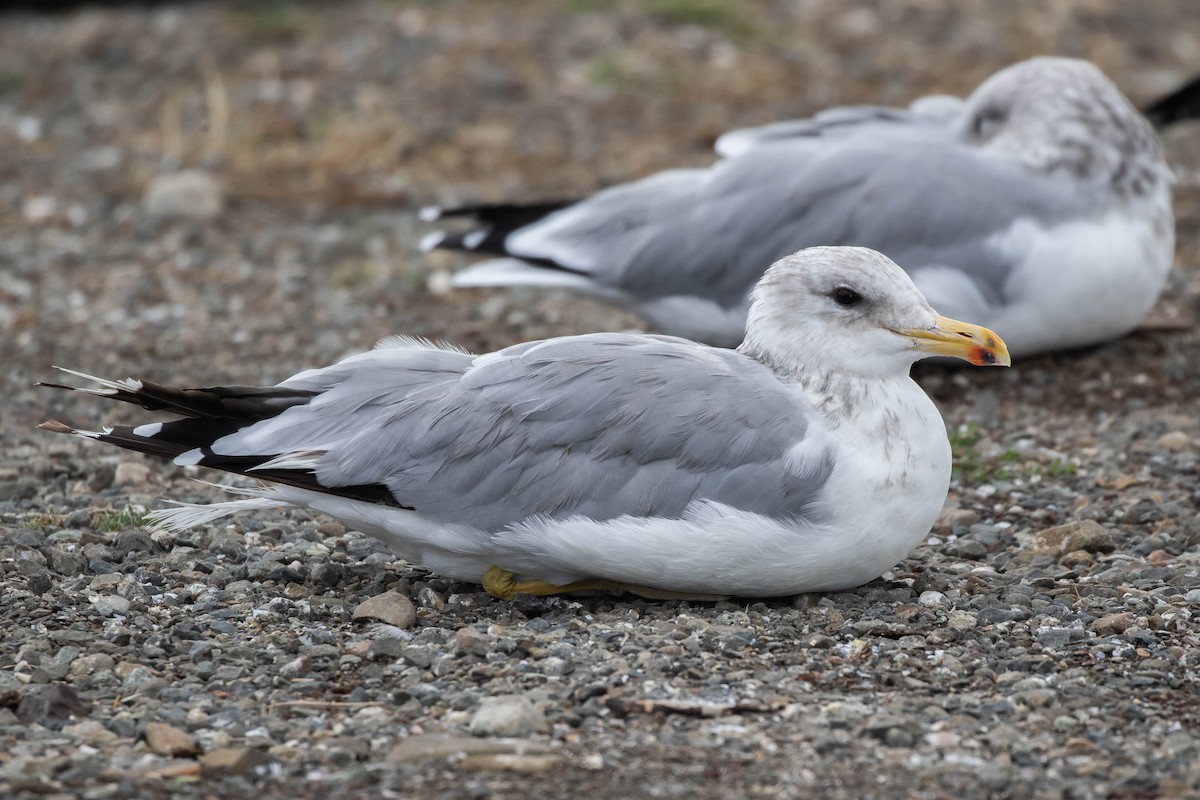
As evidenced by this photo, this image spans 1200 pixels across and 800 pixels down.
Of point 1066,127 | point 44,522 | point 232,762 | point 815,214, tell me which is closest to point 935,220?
point 815,214

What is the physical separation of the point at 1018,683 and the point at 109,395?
2577mm

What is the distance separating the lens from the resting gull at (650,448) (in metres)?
4.37

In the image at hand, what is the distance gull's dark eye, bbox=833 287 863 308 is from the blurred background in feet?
9.75

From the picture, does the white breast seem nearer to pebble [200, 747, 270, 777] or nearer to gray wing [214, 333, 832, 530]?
gray wing [214, 333, 832, 530]

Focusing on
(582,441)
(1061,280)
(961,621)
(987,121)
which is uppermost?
(987,121)

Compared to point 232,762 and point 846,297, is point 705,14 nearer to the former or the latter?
point 846,297

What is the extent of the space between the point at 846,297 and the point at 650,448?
73 centimetres

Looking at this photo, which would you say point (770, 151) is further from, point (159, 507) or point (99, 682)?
point (99, 682)

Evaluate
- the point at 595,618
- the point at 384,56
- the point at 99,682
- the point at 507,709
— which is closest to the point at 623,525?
the point at 595,618

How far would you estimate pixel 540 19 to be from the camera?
11.6m

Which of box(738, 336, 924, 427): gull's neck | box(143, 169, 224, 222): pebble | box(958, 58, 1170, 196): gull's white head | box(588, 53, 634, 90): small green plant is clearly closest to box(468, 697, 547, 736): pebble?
box(738, 336, 924, 427): gull's neck

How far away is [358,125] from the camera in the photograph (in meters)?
9.91

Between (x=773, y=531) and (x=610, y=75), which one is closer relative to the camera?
(x=773, y=531)

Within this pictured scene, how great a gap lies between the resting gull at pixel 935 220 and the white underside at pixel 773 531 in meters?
2.12
